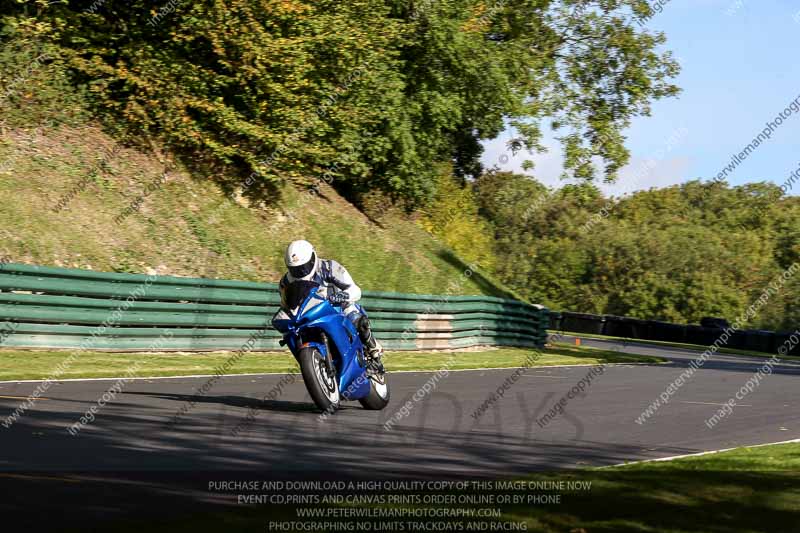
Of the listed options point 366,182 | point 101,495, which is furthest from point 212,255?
point 101,495

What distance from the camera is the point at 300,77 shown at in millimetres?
26016

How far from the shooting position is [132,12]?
2542cm

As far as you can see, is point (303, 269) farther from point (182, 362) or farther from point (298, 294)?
A: point (182, 362)

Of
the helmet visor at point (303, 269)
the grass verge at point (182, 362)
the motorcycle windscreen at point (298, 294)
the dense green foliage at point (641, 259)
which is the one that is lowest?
the dense green foliage at point (641, 259)

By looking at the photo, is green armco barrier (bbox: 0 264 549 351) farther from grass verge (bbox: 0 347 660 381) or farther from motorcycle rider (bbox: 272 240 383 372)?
motorcycle rider (bbox: 272 240 383 372)

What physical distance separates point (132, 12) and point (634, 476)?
2040 cm

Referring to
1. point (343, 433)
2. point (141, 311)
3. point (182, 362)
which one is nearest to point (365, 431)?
point (343, 433)

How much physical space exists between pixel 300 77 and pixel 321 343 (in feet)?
50.7

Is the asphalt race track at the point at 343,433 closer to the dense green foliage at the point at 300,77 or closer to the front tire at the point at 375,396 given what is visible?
the front tire at the point at 375,396

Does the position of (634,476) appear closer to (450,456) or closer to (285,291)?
(450,456)

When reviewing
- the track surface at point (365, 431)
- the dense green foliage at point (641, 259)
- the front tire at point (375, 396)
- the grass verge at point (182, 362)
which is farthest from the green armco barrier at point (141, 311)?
the dense green foliage at point (641, 259)

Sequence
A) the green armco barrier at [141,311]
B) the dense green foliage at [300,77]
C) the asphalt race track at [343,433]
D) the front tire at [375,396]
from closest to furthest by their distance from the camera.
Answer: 1. the asphalt race track at [343,433]
2. the front tire at [375,396]
3. the green armco barrier at [141,311]
4. the dense green foliage at [300,77]

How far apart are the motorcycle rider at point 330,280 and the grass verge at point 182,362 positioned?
4487mm

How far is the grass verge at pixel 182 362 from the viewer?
15.4 metres
